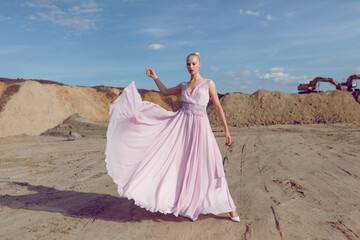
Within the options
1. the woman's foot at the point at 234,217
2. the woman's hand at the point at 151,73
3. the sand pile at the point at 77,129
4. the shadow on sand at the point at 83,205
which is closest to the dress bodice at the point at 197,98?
the woman's hand at the point at 151,73

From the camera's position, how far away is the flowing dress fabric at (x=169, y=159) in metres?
4.10

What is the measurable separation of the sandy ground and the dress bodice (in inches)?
61.5

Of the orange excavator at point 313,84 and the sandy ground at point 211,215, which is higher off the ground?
the orange excavator at point 313,84

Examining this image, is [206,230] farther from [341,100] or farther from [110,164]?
[341,100]

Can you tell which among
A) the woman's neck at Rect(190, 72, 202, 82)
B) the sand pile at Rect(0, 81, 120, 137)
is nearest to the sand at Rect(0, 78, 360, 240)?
the woman's neck at Rect(190, 72, 202, 82)

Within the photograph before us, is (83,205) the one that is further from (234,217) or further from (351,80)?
(351,80)

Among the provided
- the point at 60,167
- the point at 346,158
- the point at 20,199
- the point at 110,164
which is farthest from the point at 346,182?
the point at 60,167

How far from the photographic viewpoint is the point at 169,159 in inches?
169

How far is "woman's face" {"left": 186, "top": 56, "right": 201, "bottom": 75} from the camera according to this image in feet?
13.8

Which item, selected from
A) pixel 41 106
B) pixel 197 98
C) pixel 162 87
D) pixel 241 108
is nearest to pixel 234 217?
pixel 197 98

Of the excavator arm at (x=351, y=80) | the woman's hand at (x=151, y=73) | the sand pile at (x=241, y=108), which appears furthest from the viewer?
the excavator arm at (x=351, y=80)

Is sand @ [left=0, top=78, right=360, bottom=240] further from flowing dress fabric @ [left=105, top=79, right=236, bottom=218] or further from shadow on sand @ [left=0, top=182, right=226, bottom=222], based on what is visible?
flowing dress fabric @ [left=105, top=79, right=236, bottom=218]

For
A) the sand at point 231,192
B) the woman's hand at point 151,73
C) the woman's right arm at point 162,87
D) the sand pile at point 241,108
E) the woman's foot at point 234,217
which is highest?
the woman's hand at point 151,73

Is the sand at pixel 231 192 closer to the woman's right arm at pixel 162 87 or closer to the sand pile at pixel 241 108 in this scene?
the woman's right arm at pixel 162 87
